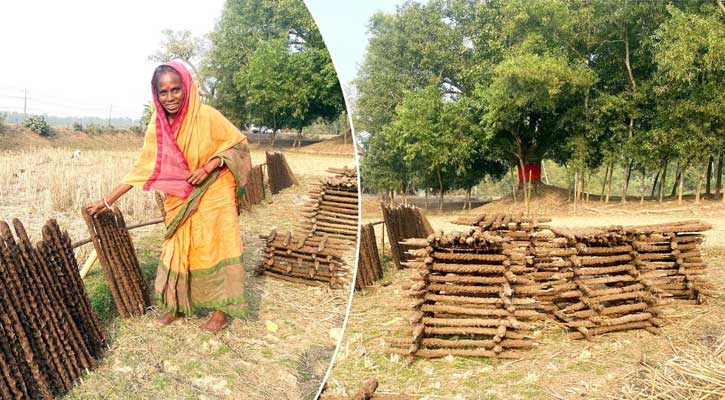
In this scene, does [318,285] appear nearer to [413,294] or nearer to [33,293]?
[33,293]

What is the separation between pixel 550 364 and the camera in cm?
596

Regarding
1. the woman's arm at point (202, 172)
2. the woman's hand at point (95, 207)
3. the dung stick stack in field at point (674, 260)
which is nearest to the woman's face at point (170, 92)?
the woman's arm at point (202, 172)

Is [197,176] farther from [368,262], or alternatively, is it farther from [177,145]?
[368,262]

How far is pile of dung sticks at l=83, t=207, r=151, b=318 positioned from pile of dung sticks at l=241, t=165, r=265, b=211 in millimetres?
261

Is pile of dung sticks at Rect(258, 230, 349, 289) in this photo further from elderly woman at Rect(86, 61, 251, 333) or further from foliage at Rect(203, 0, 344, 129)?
foliage at Rect(203, 0, 344, 129)

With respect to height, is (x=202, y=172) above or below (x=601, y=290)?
above

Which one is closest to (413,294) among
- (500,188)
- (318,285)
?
(318,285)

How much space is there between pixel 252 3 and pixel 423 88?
27.1m

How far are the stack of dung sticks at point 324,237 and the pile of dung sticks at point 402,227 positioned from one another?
24.3 feet

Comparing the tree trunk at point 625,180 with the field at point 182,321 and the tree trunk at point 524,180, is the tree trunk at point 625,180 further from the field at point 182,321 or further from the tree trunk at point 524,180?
the field at point 182,321

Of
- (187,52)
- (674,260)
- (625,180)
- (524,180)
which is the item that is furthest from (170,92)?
(524,180)

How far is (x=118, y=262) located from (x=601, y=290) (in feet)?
21.9

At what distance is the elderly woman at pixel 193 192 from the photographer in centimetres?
130

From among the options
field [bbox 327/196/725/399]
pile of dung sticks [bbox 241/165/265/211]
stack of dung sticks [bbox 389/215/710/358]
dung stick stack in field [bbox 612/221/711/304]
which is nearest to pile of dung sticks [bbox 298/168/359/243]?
pile of dung sticks [bbox 241/165/265/211]
